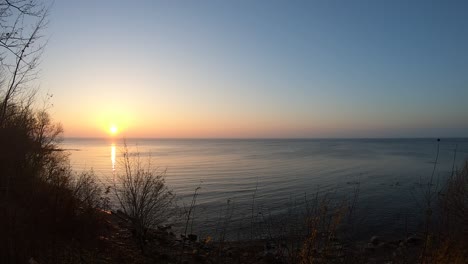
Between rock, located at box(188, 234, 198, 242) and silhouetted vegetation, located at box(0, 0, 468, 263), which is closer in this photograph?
silhouetted vegetation, located at box(0, 0, 468, 263)

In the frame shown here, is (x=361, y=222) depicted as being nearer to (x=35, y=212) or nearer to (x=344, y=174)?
(x=35, y=212)

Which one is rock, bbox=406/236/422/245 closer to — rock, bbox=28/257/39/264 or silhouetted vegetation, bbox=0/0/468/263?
silhouetted vegetation, bbox=0/0/468/263

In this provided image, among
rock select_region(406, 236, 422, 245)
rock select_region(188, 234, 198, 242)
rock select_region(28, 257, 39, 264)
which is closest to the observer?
rock select_region(28, 257, 39, 264)

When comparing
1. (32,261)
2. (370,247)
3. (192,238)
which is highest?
(32,261)

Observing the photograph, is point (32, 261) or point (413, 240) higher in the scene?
point (32, 261)

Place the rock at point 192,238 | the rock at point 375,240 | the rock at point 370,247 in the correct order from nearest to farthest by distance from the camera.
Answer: the rock at point 370,247 → the rock at point 192,238 → the rock at point 375,240

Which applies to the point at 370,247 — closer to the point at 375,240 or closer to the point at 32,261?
the point at 375,240

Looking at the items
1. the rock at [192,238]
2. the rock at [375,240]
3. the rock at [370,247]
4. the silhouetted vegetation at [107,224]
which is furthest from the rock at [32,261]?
the rock at [375,240]

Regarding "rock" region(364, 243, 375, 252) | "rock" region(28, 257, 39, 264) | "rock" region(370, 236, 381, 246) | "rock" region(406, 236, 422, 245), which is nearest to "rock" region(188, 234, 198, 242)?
"rock" region(364, 243, 375, 252)

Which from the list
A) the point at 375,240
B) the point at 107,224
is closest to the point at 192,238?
the point at 107,224

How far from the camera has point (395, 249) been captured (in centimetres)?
1694

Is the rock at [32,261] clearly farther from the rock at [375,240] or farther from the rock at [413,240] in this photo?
the rock at [413,240]

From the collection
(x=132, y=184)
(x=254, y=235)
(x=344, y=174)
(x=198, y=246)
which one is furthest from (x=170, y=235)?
(x=344, y=174)

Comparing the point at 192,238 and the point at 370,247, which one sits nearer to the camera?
the point at 370,247
